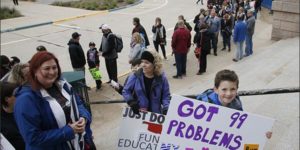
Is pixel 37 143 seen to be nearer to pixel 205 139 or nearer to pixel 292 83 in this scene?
pixel 205 139

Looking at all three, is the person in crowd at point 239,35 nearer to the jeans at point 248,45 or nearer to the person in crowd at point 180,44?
the jeans at point 248,45

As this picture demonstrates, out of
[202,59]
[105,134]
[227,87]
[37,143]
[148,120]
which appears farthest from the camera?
[202,59]

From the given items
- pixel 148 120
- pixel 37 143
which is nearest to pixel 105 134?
pixel 148 120

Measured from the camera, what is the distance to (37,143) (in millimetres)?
2990

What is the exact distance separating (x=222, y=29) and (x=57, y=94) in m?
11.4

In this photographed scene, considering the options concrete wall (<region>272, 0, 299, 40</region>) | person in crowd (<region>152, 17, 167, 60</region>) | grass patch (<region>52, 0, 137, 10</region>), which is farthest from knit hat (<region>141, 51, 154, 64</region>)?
grass patch (<region>52, 0, 137, 10</region>)

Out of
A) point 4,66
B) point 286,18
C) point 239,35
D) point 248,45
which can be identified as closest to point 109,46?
point 4,66

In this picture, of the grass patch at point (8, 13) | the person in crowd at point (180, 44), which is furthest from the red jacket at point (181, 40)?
the grass patch at point (8, 13)

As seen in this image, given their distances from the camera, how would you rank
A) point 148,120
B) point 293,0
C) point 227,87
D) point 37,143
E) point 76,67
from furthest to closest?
point 293,0 → point 76,67 → point 148,120 → point 227,87 → point 37,143

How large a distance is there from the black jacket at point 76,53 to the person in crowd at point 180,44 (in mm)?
2691

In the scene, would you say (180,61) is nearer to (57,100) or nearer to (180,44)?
(180,44)

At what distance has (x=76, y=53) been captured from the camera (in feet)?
29.0

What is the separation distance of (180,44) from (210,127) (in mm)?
6883

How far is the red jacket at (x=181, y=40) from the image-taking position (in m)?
10.1
